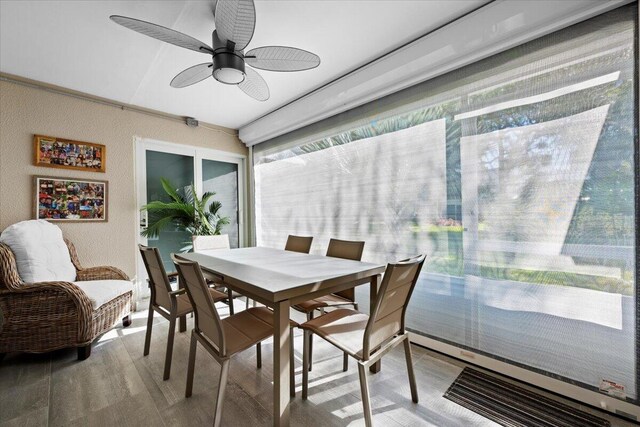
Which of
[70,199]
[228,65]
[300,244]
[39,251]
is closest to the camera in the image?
[228,65]

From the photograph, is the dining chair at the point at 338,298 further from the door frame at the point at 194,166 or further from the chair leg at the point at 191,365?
the door frame at the point at 194,166

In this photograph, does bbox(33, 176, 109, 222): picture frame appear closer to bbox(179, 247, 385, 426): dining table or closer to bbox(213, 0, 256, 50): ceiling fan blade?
bbox(179, 247, 385, 426): dining table

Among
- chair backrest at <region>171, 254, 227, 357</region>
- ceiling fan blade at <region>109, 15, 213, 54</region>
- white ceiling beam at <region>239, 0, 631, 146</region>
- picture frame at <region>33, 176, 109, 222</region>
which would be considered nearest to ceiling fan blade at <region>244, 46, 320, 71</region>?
ceiling fan blade at <region>109, 15, 213, 54</region>

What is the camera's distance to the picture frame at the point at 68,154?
9.25 feet

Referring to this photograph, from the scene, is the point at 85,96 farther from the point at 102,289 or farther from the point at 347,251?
the point at 347,251

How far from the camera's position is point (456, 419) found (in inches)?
59.1

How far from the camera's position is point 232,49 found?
1.80 meters

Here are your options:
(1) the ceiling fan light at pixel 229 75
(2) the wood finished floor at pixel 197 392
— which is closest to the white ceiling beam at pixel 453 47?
(1) the ceiling fan light at pixel 229 75

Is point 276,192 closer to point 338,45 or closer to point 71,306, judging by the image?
point 338,45

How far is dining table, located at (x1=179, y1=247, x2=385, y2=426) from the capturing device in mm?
1321

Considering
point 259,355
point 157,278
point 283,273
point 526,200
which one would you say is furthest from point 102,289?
point 526,200

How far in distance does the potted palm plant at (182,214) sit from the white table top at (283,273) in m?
1.53

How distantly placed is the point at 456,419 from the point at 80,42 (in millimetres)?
3795

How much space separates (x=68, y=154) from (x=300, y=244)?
2760mm
